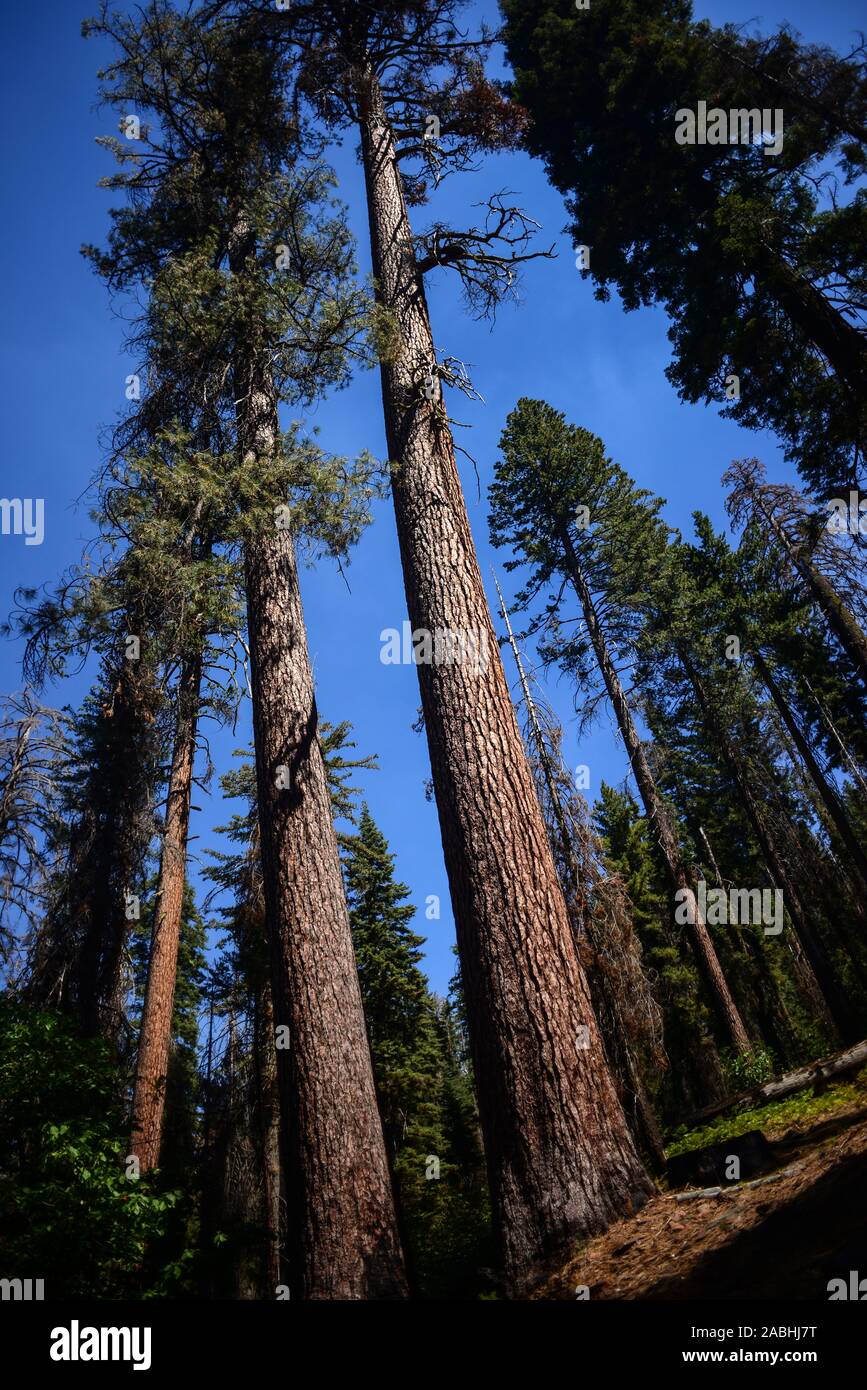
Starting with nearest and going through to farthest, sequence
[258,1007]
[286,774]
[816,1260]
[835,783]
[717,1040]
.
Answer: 1. [816,1260]
2. [286,774]
3. [258,1007]
4. [717,1040]
5. [835,783]

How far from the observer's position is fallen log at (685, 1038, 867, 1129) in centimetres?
570

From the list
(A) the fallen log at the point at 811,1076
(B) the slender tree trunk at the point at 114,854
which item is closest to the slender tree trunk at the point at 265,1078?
(B) the slender tree trunk at the point at 114,854

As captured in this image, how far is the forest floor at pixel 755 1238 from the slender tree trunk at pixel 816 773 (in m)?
18.2

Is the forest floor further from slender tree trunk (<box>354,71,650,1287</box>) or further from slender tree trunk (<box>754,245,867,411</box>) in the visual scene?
slender tree trunk (<box>754,245,867,411</box>)

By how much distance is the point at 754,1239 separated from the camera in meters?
2.74

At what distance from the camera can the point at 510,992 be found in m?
4.23

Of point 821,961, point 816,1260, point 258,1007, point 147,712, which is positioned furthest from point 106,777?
point 821,961

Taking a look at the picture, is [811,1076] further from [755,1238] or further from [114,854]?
[114,854]

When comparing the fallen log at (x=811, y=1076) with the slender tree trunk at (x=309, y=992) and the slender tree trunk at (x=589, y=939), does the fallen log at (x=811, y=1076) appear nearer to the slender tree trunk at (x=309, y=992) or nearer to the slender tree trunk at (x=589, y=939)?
the slender tree trunk at (x=589, y=939)

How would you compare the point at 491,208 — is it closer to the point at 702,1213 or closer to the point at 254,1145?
the point at 702,1213

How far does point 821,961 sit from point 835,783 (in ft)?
24.6

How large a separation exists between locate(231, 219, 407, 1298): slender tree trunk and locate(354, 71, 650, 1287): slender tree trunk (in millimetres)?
1155

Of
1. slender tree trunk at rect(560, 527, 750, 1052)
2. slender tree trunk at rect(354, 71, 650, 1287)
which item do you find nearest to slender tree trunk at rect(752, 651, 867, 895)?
slender tree trunk at rect(560, 527, 750, 1052)
